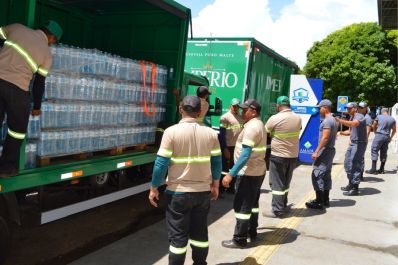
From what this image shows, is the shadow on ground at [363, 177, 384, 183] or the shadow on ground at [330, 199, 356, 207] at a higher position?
the shadow on ground at [363, 177, 384, 183]

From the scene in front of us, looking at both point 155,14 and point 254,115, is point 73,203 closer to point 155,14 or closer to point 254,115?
point 254,115

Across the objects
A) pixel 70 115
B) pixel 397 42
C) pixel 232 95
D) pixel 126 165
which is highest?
pixel 397 42

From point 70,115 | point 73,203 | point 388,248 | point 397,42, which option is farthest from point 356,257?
point 397,42

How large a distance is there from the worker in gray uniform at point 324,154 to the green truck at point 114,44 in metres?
2.52

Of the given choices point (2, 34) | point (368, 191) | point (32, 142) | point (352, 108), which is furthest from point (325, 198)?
point (2, 34)

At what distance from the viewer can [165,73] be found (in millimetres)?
6562

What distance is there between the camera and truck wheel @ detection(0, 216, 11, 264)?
3999mm

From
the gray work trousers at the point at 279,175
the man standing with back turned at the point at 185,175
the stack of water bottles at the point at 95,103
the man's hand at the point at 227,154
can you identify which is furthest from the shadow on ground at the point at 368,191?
the man standing with back turned at the point at 185,175

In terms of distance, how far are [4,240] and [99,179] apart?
1623 millimetres

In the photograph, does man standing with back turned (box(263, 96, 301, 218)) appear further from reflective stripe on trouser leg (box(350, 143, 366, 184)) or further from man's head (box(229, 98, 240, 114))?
reflective stripe on trouser leg (box(350, 143, 366, 184))

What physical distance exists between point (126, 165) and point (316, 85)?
821 cm

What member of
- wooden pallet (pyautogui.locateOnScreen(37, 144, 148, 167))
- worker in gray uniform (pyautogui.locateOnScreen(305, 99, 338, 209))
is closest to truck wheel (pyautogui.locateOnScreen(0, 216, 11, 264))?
wooden pallet (pyautogui.locateOnScreen(37, 144, 148, 167))

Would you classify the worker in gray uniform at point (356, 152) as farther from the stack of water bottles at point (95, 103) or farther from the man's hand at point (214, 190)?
the man's hand at point (214, 190)

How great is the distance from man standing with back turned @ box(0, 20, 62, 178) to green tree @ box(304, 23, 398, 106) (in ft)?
109
